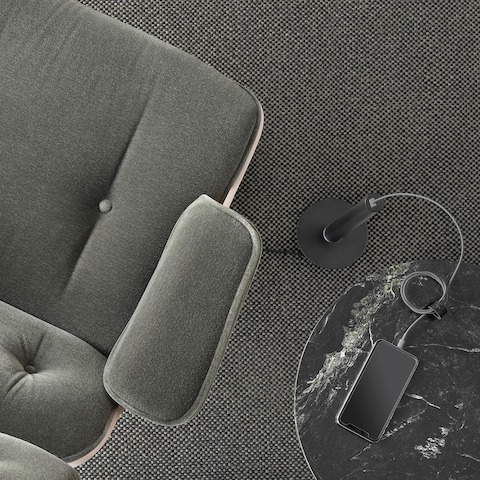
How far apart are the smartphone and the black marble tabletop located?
2 centimetres

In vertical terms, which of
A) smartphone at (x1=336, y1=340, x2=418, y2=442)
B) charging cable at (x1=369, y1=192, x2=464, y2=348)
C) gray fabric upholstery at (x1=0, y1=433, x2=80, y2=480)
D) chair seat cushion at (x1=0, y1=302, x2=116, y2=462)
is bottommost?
chair seat cushion at (x1=0, y1=302, x2=116, y2=462)

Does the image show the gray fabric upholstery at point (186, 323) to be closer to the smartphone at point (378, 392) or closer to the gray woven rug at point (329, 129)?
the smartphone at point (378, 392)

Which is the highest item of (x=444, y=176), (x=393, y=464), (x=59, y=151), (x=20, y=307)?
(x=444, y=176)

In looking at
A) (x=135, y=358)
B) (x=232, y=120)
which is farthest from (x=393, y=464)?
(x=232, y=120)

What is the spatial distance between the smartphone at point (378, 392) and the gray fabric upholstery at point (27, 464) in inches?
17.1

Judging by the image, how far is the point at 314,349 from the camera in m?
1.05

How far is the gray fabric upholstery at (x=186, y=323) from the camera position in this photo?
2.88 feet

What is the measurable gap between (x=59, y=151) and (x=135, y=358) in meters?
0.35

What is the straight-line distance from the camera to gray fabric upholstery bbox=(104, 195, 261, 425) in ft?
2.88

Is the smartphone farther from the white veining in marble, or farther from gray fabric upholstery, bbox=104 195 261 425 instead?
gray fabric upholstery, bbox=104 195 261 425

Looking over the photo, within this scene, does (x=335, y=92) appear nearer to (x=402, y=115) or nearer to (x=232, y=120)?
(x=402, y=115)

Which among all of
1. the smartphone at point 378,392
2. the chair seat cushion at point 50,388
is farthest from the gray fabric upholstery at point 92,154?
the smartphone at point 378,392

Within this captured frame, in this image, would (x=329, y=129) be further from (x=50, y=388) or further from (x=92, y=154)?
(x=50, y=388)

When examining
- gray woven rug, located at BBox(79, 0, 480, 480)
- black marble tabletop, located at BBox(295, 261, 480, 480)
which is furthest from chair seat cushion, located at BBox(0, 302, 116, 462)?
gray woven rug, located at BBox(79, 0, 480, 480)
